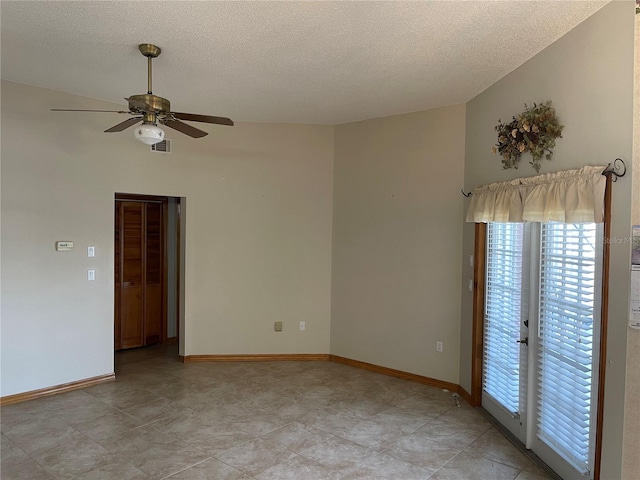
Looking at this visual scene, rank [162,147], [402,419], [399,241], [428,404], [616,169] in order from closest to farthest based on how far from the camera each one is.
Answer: [616,169], [402,419], [428,404], [399,241], [162,147]

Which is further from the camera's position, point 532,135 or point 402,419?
point 402,419

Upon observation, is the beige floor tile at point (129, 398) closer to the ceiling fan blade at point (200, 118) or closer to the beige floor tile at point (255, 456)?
the beige floor tile at point (255, 456)

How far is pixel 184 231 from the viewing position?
513 cm

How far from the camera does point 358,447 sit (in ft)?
10.6

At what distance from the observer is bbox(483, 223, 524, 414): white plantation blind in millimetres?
3359

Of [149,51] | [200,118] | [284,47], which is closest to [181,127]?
[200,118]

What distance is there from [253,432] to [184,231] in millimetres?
Result: 2637

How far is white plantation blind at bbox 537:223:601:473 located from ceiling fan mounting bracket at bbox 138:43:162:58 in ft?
10.2

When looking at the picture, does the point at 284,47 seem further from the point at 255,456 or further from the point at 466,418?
the point at 466,418

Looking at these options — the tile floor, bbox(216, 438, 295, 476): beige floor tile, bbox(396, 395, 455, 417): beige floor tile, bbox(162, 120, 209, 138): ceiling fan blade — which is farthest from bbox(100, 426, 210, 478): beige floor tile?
bbox(162, 120, 209, 138): ceiling fan blade

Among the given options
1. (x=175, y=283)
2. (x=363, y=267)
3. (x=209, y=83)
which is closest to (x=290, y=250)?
(x=363, y=267)

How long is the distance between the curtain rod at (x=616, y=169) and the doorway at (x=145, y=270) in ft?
14.6

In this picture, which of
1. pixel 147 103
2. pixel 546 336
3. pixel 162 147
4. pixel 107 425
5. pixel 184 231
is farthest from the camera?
pixel 184 231

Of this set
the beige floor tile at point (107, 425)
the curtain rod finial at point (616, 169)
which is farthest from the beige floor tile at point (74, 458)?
the curtain rod finial at point (616, 169)
